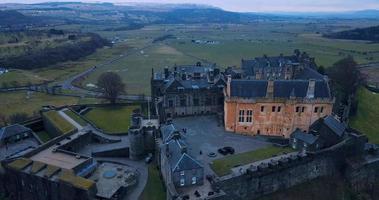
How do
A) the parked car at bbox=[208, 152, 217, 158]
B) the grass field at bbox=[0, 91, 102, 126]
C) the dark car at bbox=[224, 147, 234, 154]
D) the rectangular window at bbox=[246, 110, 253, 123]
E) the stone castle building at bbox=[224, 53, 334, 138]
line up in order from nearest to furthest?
the parked car at bbox=[208, 152, 217, 158] < the dark car at bbox=[224, 147, 234, 154] < the stone castle building at bbox=[224, 53, 334, 138] < the rectangular window at bbox=[246, 110, 253, 123] < the grass field at bbox=[0, 91, 102, 126]

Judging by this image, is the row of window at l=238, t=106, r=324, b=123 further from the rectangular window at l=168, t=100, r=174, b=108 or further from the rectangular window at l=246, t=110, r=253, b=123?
the rectangular window at l=168, t=100, r=174, b=108

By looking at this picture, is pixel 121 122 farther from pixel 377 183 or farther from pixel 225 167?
pixel 377 183

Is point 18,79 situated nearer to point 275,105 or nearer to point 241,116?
point 241,116

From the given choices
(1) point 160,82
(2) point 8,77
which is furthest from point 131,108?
(2) point 8,77

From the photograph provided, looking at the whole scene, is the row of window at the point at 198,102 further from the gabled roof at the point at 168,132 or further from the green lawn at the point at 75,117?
the green lawn at the point at 75,117

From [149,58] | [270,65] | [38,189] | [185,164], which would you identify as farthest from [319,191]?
[149,58]

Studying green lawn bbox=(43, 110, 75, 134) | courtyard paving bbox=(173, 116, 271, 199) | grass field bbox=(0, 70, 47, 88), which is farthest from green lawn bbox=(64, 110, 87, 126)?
grass field bbox=(0, 70, 47, 88)
